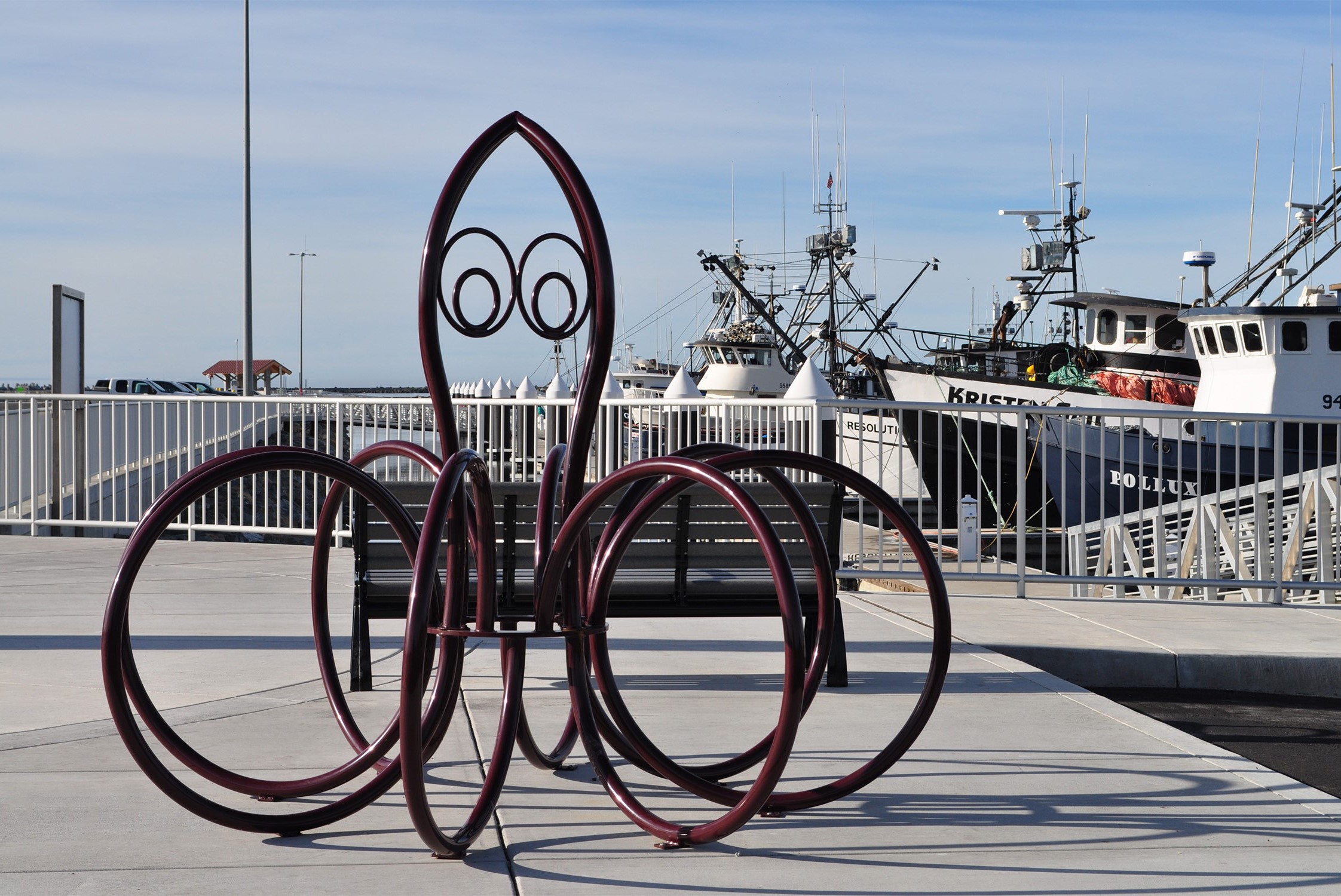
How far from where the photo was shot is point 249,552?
10562 mm

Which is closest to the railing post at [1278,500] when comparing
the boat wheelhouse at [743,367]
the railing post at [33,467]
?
the railing post at [33,467]

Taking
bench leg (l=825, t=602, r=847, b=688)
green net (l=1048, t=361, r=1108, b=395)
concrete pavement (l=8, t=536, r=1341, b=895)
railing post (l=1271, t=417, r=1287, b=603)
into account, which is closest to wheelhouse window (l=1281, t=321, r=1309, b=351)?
green net (l=1048, t=361, r=1108, b=395)

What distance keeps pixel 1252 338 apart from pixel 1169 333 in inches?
213

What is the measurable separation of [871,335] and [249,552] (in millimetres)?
35412

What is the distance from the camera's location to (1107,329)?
28547 millimetres

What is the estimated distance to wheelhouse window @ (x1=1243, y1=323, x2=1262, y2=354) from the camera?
2262cm

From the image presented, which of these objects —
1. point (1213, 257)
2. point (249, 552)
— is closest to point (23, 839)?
point (249, 552)

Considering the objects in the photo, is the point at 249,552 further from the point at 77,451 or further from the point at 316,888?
the point at 316,888

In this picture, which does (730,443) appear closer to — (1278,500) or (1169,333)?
(1278,500)

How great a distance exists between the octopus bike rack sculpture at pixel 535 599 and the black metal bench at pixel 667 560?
51 cm

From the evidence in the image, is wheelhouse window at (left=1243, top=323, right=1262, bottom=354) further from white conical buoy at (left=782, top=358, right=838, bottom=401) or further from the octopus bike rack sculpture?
the octopus bike rack sculpture

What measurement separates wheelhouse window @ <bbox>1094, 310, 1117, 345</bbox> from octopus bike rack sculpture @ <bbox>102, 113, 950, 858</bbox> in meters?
26.1

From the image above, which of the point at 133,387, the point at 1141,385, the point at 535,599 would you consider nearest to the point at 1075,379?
the point at 1141,385

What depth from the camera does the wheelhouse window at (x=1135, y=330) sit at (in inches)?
1103
